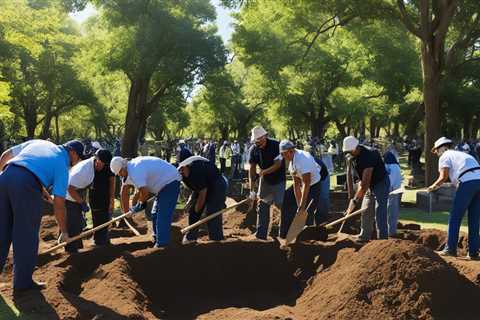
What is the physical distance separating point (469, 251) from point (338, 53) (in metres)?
28.4

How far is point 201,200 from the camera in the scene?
8484 mm

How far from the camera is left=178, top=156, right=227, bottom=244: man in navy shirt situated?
8.21 m

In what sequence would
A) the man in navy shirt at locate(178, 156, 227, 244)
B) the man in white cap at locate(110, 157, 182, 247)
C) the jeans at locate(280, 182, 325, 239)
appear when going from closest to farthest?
the man in white cap at locate(110, 157, 182, 247)
the man in navy shirt at locate(178, 156, 227, 244)
the jeans at locate(280, 182, 325, 239)

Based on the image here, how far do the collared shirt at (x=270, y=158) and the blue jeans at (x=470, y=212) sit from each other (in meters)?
2.73

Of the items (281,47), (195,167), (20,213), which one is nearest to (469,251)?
(195,167)

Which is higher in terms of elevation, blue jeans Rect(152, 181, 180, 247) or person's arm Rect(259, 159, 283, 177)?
person's arm Rect(259, 159, 283, 177)

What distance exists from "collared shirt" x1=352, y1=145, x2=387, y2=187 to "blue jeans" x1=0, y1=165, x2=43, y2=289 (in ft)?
15.4

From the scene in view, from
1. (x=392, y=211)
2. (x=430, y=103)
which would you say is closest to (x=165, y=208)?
(x=392, y=211)

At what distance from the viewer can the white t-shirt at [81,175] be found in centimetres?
809

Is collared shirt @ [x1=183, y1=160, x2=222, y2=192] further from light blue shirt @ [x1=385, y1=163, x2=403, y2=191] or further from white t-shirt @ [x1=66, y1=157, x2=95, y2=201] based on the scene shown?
light blue shirt @ [x1=385, y1=163, x2=403, y2=191]

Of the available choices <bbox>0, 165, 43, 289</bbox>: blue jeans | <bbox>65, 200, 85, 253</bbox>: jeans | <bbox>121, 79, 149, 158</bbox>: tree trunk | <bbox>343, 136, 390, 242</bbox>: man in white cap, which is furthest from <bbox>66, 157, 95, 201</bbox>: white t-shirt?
<bbox>121, 79, 149, 158</bbox>: tree trunk

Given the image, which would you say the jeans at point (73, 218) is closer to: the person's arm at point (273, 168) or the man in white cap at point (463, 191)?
the person's arm at point (273, 168)

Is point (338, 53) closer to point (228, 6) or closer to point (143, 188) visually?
point (228, 6)

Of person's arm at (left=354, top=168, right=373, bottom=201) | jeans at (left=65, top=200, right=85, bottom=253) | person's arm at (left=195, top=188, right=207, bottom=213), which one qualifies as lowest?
jeans at (left=65, top=200, right=85, bottom=253)
